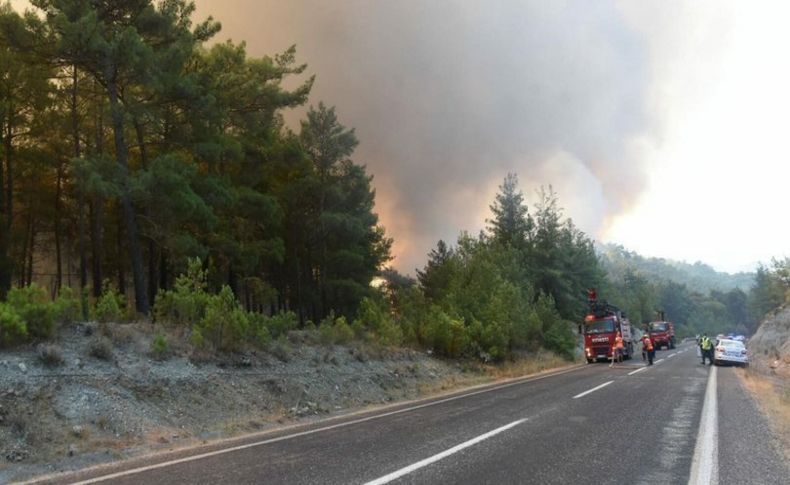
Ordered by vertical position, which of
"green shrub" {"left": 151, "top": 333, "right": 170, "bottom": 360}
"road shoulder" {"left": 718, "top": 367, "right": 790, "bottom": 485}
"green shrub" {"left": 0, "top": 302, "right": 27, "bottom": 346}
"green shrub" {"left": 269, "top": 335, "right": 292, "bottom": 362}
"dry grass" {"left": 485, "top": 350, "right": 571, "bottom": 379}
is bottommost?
"dry grass" {"left": 485, "top": 350, "right": 571, "bottom": 379}

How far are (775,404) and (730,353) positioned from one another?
826 inches

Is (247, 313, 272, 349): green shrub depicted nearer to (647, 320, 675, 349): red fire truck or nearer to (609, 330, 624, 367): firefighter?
(609, 330, 624, 367): firefighter

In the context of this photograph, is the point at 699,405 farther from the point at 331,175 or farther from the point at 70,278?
the point at 70,278

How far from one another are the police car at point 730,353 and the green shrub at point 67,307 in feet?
108

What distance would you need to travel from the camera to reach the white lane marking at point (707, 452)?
651 centimetres

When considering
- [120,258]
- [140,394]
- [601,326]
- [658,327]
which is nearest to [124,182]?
[140,394]

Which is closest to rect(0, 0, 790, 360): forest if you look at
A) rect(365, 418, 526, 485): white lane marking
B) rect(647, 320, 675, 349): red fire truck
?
Result: rect(365, 418, 526, 485): white lane marking

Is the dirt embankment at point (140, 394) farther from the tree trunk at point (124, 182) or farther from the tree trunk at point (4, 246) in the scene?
the tree trunk at point (4, 246)

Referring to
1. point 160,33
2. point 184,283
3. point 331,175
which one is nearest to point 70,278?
point 331,175

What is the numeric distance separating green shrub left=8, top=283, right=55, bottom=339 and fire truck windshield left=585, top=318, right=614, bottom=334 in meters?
31.9

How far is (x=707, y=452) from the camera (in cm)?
795

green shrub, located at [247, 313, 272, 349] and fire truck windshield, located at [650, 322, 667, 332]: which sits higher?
green shrub, located at [247, 313, 272, 349]

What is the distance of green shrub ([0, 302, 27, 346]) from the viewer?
10.8 m

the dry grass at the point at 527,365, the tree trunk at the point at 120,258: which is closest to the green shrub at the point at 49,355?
the dry grass at the point at 527,365
